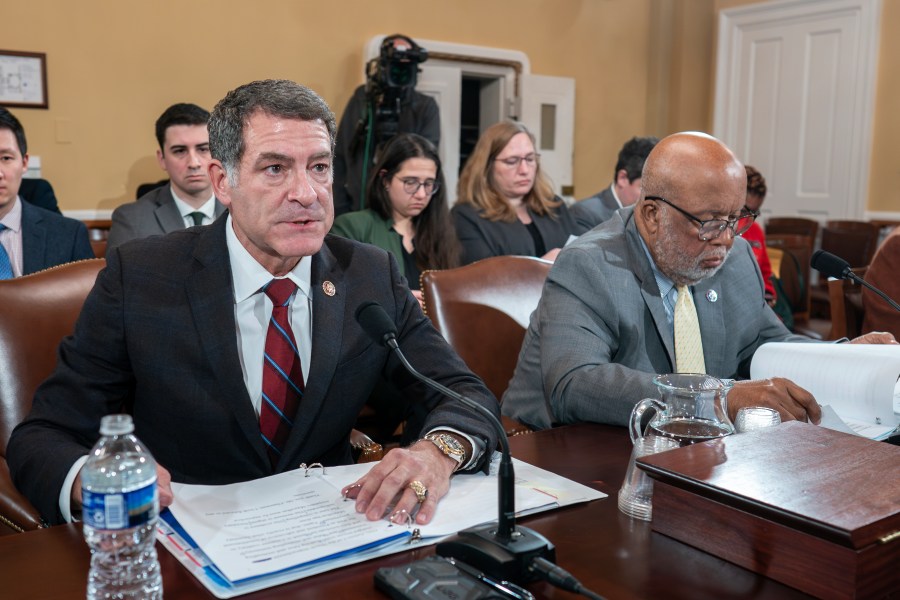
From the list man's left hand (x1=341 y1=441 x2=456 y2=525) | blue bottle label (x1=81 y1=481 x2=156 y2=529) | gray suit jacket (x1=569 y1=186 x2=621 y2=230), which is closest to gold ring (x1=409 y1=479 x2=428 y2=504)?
man's left hand (x1=341 y1=441 x2=456 y2=525)

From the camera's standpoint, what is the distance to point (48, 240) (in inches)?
118

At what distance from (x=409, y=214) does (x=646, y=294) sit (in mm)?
1963

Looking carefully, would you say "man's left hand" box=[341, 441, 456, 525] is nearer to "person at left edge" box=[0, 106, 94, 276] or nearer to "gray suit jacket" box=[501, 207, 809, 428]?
"gray suit jacket" box=[501, 207, 809, 428]

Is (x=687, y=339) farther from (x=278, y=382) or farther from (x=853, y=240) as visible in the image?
(x=853, y=240)

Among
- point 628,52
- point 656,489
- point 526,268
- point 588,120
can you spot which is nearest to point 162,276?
point 656,489

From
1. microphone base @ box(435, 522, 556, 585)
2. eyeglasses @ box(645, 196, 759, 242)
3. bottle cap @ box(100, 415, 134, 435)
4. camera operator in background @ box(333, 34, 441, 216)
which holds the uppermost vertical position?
camera operator in background @ box(333, 34, 441, 216)

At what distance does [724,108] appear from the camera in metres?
7.29

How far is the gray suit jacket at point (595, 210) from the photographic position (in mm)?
4273

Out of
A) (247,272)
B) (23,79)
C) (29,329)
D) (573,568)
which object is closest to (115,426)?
(573,568)

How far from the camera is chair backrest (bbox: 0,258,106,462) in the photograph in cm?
154

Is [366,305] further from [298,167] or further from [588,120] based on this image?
[588,120]

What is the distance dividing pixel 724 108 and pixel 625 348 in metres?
6.19

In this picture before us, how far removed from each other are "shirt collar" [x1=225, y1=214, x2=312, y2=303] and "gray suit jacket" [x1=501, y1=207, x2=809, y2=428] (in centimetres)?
50

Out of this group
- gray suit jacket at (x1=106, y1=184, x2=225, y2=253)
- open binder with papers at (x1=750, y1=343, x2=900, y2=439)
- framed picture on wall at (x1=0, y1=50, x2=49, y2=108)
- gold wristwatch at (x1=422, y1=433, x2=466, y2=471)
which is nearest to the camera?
gold wristwatch at (x1=422, y1=433, x2=466, y2=471)
